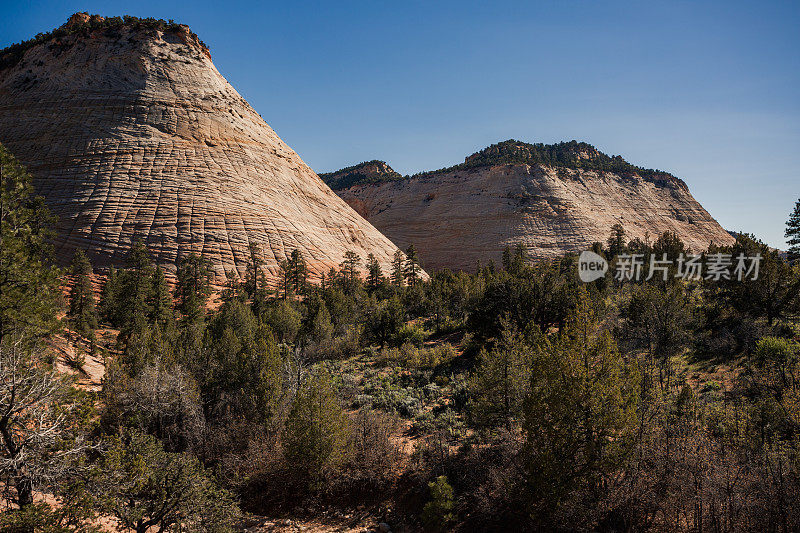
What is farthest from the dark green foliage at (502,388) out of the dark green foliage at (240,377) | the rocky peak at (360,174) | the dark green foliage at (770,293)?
the rocky peak at (360,174)

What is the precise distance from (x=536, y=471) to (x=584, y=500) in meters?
1.80

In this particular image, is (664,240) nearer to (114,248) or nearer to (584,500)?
(584,500)

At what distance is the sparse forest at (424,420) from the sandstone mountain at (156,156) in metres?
20.5

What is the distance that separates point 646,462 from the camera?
12711 mm

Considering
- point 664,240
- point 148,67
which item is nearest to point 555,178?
point 664,240

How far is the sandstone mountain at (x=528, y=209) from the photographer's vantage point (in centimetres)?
8856

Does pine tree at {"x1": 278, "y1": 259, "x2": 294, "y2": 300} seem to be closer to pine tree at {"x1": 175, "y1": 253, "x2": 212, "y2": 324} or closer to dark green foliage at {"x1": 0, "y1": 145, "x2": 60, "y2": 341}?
pine tree at {"x1": 175, "y1": 253, "x2": 212, "y2": 324}

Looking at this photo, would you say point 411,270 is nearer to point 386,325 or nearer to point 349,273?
point 349,273

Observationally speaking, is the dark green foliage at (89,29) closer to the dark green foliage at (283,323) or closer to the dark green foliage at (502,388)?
the dark green foliage at (283,323)

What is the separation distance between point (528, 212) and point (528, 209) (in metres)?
0.90

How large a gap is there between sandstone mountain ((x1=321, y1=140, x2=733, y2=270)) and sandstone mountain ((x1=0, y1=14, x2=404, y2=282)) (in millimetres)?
29104

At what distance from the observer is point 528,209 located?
91.8 m

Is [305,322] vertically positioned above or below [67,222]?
below

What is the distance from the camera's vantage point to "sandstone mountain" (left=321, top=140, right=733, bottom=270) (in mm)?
88562
